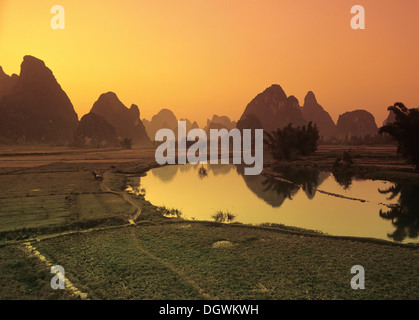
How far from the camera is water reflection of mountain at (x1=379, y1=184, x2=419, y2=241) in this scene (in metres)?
19.2

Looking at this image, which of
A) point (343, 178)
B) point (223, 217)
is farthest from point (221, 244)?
point (343, 178)

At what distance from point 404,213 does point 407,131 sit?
2531 cm

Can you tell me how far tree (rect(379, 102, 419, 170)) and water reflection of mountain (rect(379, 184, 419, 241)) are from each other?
10929 mm

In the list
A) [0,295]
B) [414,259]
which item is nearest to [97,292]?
[0,295]

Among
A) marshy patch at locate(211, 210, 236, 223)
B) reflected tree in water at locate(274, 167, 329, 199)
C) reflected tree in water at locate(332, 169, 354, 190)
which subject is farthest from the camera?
reflected tree in water at locate(332, 169, 354, 190)

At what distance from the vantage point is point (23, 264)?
12.8 meters

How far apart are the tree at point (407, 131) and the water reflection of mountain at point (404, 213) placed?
1093cm

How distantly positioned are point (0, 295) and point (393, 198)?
33.8m

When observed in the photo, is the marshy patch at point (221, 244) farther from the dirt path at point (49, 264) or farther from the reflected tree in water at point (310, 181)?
the reflected tree in water at point (310, 181)

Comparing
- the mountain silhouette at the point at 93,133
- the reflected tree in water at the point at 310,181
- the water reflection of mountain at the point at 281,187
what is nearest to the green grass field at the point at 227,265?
the water reflection of mountain at the point at 281,187

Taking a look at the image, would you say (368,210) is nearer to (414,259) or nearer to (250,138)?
(414,259)

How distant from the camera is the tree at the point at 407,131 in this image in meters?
43.4

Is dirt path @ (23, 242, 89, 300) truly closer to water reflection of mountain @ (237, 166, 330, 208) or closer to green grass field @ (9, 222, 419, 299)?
green grass field @ (9, 222, 419, 299)

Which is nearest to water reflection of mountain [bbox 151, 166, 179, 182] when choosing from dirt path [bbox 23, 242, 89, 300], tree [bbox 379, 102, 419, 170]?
dirt path [bbox 23, 242, 89, 300]
